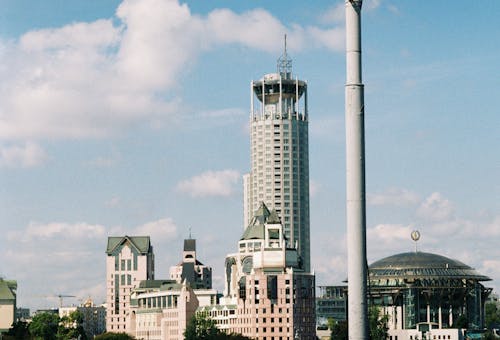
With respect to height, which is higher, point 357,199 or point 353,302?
point 357,199

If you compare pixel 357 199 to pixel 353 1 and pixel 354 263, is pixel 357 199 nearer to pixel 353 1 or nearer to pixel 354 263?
pixel 354 263

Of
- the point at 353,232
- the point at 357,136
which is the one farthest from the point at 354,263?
the point at 357,136

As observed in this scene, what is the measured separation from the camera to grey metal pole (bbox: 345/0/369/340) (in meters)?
92.4

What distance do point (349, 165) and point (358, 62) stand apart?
8039 millimetres

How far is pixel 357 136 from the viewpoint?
305ft

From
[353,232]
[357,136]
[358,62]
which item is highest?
[358,62]

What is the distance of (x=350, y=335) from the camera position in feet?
300

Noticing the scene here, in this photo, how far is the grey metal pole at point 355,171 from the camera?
303 feet

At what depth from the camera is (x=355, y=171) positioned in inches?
3671

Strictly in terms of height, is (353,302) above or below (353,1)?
below

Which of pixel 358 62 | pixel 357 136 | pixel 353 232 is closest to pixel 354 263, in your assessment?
pixel 353 232

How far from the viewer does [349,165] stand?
306ft

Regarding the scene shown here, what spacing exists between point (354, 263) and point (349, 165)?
7.54 meters

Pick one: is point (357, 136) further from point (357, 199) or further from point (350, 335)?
point (350, 335)
